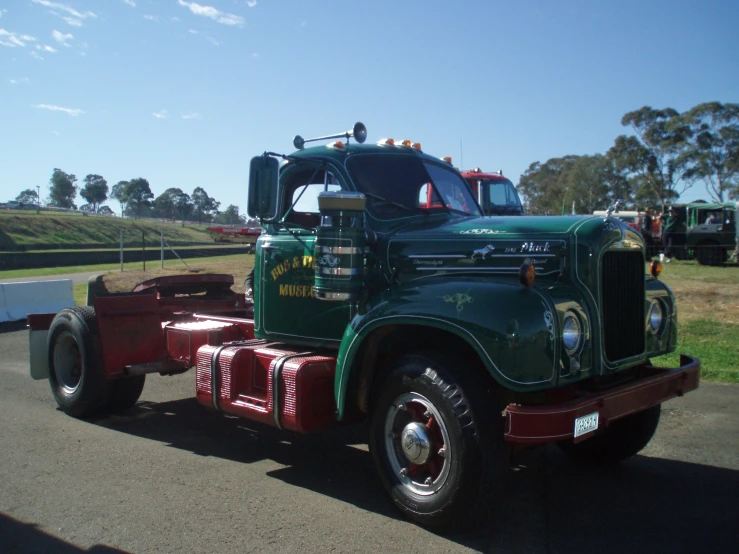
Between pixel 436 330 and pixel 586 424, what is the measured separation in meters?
1.01

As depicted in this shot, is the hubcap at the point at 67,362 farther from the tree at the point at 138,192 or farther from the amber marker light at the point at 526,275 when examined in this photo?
the tree at the point at 138,192

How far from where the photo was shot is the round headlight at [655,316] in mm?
4680

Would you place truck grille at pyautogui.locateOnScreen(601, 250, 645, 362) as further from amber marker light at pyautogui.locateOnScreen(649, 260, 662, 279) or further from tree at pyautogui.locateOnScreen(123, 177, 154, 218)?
tree at pyautogui.locateOnScreen(123, 177, 154, 218)

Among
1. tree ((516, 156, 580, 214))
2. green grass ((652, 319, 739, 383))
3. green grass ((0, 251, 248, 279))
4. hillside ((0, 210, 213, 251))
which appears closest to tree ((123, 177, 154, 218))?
hillside ((0, 210, 213, 251))

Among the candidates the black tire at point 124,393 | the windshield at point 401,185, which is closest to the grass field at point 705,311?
the windshield at point 401,185

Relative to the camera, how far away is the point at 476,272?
425 centimetres

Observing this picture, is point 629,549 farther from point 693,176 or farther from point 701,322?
point 693,176

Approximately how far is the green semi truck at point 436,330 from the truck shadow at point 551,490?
275 millimetres

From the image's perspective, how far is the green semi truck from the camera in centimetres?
371

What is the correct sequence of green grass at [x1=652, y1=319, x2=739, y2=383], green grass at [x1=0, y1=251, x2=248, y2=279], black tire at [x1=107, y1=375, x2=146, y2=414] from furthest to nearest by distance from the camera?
green grass at [x1=0, y1=251, x2=248, y2=279] → green grass at [x1=652, y1=319, x2=739, y2=383] → black tire at [x1=107, y1=375, x2=146, y2=414]

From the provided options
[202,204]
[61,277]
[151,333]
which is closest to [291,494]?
[151,333]

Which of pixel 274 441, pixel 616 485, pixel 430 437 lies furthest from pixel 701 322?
pixel 430 437

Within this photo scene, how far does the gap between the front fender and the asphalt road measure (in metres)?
0.77

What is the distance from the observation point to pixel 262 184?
4.92 metres
